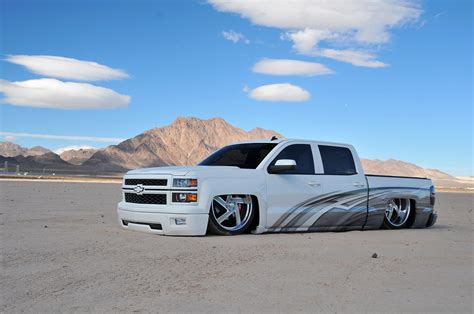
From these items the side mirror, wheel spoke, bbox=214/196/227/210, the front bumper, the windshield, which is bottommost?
the front bumper

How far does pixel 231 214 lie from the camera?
9.41 m

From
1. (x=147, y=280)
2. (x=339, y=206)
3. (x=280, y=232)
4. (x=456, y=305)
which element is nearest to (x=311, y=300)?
(x=456, y=305)

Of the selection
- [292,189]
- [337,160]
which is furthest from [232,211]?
[337,160]

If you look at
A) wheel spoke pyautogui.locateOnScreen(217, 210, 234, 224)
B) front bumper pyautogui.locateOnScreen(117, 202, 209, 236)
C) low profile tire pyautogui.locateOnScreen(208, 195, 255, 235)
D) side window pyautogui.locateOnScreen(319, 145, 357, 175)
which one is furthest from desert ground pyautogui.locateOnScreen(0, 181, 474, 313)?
side window pyautogui.locateOnScreen(319, 145, 357, 175)

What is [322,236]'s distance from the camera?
31.9 feet

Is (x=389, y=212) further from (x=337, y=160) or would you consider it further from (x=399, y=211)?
(x=337, y=160)

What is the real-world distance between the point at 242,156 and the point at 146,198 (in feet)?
6.31

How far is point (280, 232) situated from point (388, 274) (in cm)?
373

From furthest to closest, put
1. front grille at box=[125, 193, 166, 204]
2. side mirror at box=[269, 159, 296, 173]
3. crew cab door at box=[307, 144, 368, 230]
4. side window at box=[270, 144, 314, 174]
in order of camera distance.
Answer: crew cab door at box=[307, 144, 368, 230] < side window at box=[270, 144, 314, 174] < side mirror at box=[269, 159, 296, 173] < front grille at box=[125, 193, 166, 204]

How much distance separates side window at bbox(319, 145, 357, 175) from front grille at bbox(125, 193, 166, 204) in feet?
10.3

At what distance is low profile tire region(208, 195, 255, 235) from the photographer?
360 inches

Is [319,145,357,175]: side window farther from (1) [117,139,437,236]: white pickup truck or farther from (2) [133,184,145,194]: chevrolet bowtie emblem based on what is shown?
(2) [133,184,145,194]: chevrolet bowtie emblem

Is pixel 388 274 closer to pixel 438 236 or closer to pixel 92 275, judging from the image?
pixel 92 275

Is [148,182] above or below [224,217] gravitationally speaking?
above
